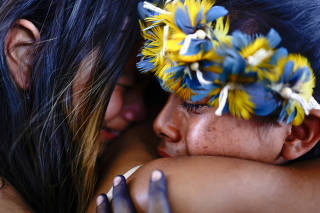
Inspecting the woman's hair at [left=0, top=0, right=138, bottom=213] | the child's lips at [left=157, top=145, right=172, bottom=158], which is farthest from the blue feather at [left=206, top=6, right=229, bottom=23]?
the child's lips at [left=157, top=145, right=172, bottom=158]

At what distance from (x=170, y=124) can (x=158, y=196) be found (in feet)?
1.03

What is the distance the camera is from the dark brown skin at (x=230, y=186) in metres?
0.84

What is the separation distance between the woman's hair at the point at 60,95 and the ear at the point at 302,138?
616 millimetres

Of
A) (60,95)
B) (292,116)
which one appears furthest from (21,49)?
(292,116)

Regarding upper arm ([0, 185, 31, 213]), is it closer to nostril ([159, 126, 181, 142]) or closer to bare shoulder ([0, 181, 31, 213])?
bare shoulder ([0, 181, 31, 213])

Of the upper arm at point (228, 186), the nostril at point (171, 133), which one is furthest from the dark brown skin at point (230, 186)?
the nostril at point (171, 133)

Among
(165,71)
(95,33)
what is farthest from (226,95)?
(95,33)

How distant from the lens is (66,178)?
1.20 meters

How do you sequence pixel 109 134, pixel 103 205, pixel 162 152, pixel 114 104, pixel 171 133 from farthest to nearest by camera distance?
pixel 109 134
pixel 114 104
pixel 162 152
pixel 171 133
pixel 103 205

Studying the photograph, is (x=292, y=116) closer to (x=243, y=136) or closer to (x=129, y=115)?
(x=243, y=136)

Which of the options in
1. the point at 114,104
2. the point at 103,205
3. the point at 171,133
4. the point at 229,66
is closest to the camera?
the point at 229,66

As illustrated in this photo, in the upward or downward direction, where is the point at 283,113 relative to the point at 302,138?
upward

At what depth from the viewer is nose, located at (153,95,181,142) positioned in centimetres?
106

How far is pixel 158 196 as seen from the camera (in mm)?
818
